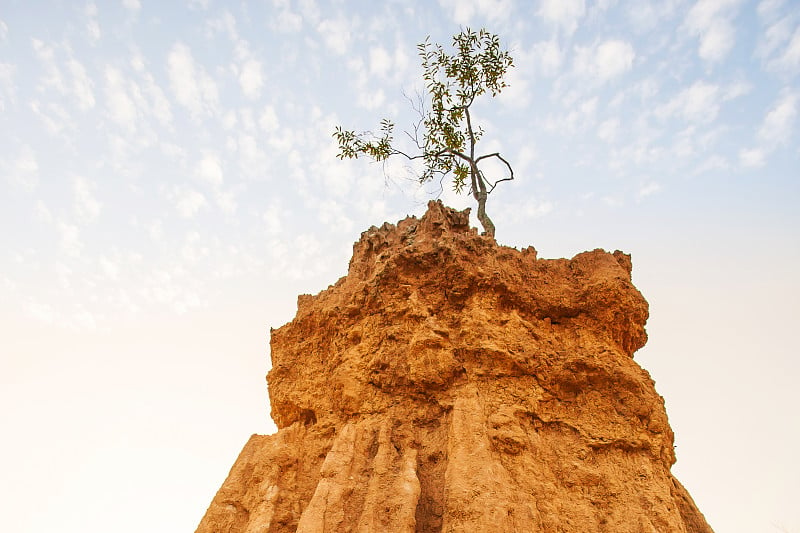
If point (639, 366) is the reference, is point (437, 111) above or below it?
above

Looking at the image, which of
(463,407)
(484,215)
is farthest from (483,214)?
(463,407)

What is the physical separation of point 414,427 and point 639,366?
9.78ft

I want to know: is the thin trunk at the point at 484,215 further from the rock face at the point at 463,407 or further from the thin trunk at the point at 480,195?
the rock face at the point at 463,407

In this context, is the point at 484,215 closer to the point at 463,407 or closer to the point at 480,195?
the point at 480,195

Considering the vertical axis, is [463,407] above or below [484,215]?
below

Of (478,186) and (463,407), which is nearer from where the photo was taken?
(463,407)

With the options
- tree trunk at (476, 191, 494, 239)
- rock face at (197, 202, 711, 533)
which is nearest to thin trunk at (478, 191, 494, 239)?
tree trunk at (476, 191, 494, 239)

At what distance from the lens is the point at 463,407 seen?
643cm

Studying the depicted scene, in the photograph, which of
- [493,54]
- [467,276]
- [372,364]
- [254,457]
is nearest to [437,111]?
[493,54]

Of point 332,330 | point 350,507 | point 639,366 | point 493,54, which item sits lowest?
point 350,507

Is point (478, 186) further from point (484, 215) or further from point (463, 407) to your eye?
point (463, 407)

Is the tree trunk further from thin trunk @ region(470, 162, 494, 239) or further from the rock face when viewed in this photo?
the rock face

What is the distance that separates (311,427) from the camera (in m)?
7.29

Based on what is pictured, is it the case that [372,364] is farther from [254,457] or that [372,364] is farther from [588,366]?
[588,366]
